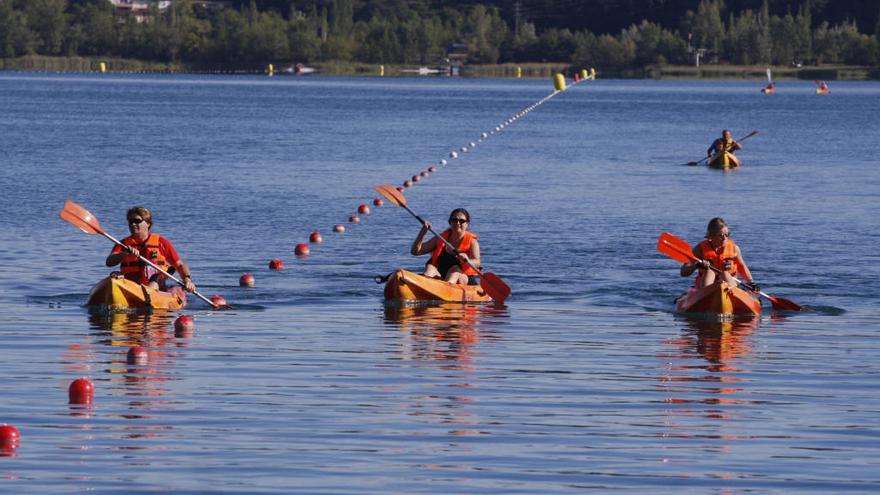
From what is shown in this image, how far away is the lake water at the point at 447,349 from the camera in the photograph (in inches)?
554

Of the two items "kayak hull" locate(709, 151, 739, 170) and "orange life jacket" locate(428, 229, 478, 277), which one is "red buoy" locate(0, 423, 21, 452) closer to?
"orange life jacket" locate(428, 229, 478, 277)

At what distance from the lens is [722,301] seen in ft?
77.0

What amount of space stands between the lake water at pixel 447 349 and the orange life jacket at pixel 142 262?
86cm

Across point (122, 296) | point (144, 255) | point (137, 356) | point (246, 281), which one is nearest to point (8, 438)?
point (137, 356)

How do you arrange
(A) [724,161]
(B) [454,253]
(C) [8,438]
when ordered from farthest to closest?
(A) [724,161], (B) [454,253], (C) [8,438]

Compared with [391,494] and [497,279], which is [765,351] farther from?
[391,494]

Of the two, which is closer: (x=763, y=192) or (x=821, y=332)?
(x=821, y=332)

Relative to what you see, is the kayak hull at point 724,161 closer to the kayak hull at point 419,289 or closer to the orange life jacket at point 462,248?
the orange life jacket at point 462,248

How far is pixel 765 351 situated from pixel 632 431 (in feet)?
19.2

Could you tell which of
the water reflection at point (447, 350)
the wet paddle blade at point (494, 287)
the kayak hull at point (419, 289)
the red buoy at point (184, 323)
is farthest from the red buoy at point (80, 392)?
the wet paddle blade at point (494, 287)

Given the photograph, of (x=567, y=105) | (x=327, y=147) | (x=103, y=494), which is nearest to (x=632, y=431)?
(x=103, y=494)

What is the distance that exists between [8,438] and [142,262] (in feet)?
29.3

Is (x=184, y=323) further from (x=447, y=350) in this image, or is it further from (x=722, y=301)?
(x=722, y=301)

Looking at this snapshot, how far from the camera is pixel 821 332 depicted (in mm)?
22859
